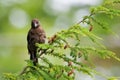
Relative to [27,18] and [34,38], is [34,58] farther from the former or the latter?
[27,18]

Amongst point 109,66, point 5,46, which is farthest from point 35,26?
point 5,46

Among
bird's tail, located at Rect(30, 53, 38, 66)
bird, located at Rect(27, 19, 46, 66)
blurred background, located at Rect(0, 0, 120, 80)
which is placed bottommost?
bird's tail, located at Rect(30, 53, 38, 66)

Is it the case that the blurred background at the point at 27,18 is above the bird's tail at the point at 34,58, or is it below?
above

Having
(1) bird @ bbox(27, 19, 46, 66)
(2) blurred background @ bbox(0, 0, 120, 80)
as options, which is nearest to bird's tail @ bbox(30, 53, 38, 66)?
(1) bird @ bbox(27, 19, 46, 66)

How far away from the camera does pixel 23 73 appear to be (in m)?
2.56

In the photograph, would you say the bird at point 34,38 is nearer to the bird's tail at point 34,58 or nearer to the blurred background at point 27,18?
the bird's tail at point 34,58

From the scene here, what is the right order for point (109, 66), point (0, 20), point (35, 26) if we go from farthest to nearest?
point (0, 20), point (109, 66), point (35, 26)

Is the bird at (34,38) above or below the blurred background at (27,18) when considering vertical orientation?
below

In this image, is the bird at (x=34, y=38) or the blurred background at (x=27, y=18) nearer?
the bird at (x=34, y=38)

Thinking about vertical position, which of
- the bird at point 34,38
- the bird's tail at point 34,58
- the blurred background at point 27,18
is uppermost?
the blurred background at point 27,18

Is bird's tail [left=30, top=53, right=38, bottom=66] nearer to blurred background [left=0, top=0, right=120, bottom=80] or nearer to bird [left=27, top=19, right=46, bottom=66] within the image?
bird [left=27, top=19, right=46, bottom=66]

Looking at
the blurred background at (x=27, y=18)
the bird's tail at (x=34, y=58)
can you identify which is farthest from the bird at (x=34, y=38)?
the blurred background at (x=27, y=18)

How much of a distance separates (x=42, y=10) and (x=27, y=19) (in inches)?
18.0

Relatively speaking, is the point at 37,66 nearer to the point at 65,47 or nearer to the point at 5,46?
the point at 65,47
